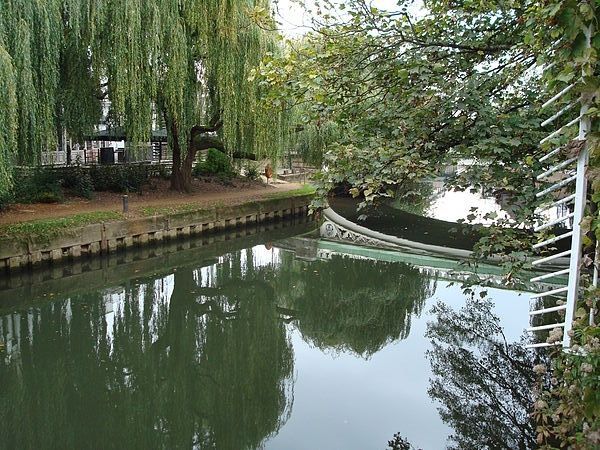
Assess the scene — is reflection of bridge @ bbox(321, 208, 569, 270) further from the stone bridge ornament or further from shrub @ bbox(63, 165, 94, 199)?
shrub @ bbox(63, 165, 94, 199)

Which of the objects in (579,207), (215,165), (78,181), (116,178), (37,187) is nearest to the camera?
(579,207)

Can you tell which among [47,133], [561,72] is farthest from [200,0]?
[561,72]

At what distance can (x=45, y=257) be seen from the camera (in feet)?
30.7

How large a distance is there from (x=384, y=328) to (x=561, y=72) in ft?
18.8

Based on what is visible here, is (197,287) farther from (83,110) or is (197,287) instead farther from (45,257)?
(83,110)

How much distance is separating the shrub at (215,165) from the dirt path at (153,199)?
2.04 feet

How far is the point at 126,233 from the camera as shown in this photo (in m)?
10.8

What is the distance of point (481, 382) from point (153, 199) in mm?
9782

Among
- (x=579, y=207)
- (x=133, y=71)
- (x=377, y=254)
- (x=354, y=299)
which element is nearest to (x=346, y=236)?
(x=377, y=254)

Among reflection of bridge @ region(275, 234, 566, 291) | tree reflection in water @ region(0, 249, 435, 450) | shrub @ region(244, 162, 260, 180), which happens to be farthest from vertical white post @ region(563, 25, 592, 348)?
shrub @ region(244, 162, 260, 180)

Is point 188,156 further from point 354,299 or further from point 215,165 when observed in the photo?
point 354,299

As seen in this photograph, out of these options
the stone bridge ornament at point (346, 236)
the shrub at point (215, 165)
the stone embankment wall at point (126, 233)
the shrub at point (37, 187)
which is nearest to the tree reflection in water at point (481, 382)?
the stone bridge ornament at point (346, 236)

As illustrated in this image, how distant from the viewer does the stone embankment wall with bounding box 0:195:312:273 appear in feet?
29.5

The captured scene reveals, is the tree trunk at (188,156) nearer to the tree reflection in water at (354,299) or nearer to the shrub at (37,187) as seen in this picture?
the shrub at (37,187)
